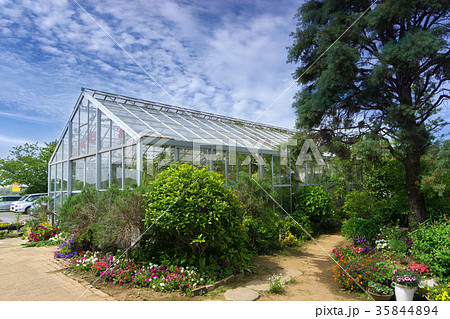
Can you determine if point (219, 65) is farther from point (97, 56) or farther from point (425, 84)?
point (425, 84)

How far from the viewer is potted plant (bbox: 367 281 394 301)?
4.60 metres

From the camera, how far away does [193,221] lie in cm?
546

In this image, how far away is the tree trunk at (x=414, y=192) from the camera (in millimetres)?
6949

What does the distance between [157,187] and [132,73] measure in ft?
10.8

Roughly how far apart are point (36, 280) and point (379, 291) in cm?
647

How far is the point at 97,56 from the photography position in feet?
23.0

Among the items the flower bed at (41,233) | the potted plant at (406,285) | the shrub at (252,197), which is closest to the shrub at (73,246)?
the flower bed at (41,233)

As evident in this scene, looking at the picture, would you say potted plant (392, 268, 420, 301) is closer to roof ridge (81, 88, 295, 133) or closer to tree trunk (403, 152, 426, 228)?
tree trunk (403, 152, 426, 228)

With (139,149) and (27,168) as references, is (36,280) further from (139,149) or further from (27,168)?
(27,168)

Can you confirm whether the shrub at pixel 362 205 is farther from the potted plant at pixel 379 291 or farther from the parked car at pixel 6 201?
the parked car at pixel 6 201

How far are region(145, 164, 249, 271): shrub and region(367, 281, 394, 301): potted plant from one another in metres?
2.44

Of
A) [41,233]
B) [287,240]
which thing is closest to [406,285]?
[287,240]

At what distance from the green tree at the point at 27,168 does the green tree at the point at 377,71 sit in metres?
25.2

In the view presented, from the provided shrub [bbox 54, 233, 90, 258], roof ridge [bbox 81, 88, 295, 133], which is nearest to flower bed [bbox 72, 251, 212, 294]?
shrub [bbox 54, 233, 90, 258]
